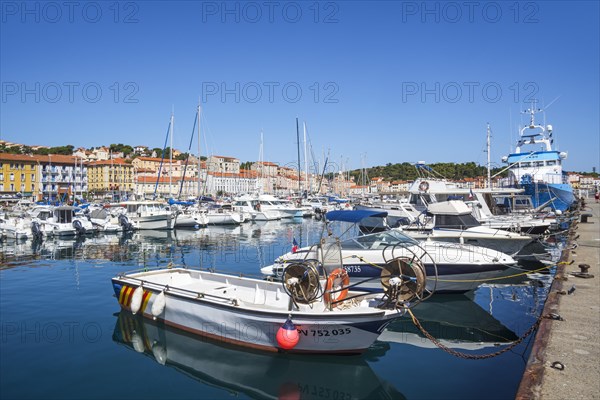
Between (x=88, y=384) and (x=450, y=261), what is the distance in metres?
10.6

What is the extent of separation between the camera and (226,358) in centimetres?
916

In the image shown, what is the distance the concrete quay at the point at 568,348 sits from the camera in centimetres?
597

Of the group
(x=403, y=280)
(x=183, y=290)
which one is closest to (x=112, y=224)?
(x=183, y=290)

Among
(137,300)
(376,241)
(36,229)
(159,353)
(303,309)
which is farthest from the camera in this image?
(36,229)

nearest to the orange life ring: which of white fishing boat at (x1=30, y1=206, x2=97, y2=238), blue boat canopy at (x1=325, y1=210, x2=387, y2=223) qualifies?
blue boat canopy at (x1=325, y1=210, x2=387, y2=223)

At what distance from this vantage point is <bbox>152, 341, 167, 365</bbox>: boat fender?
30.4ft

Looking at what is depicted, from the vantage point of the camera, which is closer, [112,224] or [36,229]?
[36,229]

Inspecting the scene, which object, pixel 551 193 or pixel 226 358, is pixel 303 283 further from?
pixel 551 193

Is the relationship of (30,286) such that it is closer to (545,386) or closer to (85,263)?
(85,263)

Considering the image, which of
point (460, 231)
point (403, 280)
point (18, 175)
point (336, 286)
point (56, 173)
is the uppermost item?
point (56, 173)

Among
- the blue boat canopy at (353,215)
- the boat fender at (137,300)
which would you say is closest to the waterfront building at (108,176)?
the blue boat canopy at (353,215)

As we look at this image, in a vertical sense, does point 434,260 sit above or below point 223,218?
above

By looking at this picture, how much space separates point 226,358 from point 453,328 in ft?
20.2

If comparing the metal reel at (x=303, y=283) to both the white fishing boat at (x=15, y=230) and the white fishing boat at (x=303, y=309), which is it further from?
the white fishing boat at (x=15, y=230)
